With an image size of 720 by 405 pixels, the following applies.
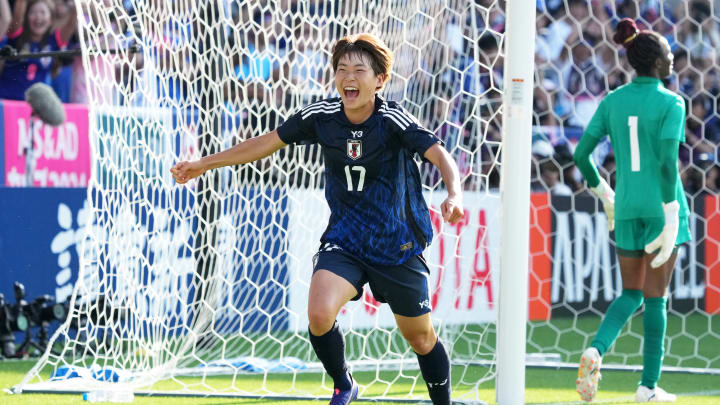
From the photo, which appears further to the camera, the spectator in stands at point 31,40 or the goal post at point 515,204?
the spectator in stands at point 31,40

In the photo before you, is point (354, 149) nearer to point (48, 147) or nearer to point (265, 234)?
point (265, 234)

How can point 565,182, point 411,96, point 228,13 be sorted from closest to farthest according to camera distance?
point 228,13, point 411,96, point 565,182

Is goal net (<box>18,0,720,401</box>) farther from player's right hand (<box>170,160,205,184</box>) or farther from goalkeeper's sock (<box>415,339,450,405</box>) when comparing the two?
player's right hand (<box>170,160,205,184</box>)

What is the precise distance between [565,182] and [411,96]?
12.6 ft

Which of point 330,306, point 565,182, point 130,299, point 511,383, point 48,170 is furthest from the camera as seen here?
point 565,182

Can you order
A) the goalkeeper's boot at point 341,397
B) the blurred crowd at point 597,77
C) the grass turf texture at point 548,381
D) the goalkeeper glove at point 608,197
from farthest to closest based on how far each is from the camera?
the blurred crowd at point 597,77 < the goalkeeper glove at point 608,197 < the grass turf texture at point 548,381 < the goalkeeper's boot at point 341,397

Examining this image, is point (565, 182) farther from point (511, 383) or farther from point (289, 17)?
point (511, 383)

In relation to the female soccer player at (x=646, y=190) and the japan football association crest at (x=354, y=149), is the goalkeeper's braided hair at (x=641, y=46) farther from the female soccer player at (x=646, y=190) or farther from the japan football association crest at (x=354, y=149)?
the japan football association crest at (x=354, y=149)

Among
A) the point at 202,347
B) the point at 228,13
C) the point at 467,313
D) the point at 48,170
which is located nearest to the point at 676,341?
the point at 467,313

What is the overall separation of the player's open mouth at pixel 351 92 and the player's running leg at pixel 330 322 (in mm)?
625

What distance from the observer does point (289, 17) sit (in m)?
7.11

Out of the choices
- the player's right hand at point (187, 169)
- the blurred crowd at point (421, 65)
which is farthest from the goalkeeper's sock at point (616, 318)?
the player's right hand at point (187, 169)

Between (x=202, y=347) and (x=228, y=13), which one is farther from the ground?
(x=228, y=13)

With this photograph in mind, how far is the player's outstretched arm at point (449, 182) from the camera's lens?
3518 mm
